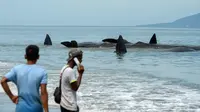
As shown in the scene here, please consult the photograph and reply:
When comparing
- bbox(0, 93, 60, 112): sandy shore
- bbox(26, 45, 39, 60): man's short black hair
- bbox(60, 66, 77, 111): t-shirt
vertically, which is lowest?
bbox(0, 93, 60, 112): sandy shore

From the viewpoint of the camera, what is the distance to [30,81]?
674 centimetres

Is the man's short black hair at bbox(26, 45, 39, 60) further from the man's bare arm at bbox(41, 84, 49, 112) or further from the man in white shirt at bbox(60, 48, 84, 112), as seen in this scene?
the man in white shirt at bbox(60, 48, 84, 112)

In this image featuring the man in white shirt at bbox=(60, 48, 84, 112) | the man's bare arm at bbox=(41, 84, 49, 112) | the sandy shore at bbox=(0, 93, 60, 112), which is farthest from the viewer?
the sandy shore at bbox=(0, 93, 60, 112)

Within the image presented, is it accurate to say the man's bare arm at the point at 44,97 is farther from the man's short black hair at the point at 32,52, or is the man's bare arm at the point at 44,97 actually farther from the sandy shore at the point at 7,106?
the sandy shore at the point at 7,106

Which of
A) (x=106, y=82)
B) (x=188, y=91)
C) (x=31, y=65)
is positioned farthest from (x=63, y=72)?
(x=106, y=82)

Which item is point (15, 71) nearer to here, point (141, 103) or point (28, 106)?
point (28, 106)

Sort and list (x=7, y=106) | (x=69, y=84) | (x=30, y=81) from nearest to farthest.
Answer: (x=30, y=81)
(x=69, y=84)
(x=7, y=106)

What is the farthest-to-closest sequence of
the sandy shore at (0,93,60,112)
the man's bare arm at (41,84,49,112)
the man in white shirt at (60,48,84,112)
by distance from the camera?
the sandy shore at (0,93,60,112), the man in white shirt at (60,48,84,112), the man's bare arm at (41,84,49,112)

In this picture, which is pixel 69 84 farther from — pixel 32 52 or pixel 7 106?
pixel 7 106

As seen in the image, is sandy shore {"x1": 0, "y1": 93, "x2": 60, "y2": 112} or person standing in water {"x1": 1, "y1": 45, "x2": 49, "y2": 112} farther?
sandy shore {"x1": 0, "y1": 93, "x2": 60, "y2": 112}

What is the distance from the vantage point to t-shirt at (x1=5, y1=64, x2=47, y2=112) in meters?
6.72


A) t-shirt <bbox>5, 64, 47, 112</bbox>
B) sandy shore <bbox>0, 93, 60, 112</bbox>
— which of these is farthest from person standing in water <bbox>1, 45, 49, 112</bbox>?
sandy shore <bbox>0, 93, 60, 112</bbox>

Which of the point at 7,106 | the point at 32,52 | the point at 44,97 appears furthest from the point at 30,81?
the point at 7,106

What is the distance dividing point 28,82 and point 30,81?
37mm
